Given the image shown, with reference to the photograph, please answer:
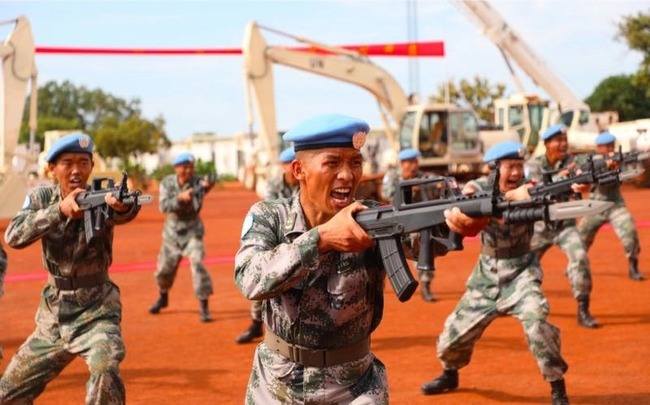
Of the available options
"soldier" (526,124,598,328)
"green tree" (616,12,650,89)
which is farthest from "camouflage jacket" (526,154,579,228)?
"green tree" (616,12,650,89)

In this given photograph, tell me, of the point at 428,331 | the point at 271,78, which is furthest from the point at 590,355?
the point at 271,78

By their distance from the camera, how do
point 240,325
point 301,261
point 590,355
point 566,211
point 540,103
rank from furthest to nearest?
1. point 540,103
2. point 240,325
3. point 590,355
4. point 301,261
5. point 566,211

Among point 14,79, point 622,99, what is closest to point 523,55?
point 14,79

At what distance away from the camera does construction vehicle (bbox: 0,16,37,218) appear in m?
25.5

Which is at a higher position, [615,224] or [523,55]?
[523,55]

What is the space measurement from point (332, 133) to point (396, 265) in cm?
60

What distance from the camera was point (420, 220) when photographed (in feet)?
11.4

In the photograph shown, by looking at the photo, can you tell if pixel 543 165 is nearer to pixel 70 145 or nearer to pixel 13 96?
pixel 70 145

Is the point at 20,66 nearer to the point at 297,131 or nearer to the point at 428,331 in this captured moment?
the point at 428,331

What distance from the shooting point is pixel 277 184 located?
10.2 metres

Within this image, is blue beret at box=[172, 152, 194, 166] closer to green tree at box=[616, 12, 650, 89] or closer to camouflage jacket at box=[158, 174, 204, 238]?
camouflage jacket at box=[158, 174, 204, 238]

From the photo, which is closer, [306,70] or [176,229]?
[176,229]

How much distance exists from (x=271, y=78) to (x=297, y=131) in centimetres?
2369

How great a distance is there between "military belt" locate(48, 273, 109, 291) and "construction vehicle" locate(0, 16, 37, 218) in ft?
69.3
